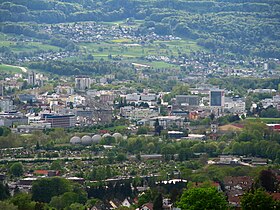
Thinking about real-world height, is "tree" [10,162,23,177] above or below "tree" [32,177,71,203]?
below

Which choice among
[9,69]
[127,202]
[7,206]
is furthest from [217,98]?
[7,206]

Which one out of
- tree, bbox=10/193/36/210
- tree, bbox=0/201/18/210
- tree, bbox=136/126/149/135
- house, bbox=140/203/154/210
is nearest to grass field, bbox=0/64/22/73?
tree, bbox=136/126/149/135

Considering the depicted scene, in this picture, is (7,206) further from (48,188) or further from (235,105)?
(235,105)

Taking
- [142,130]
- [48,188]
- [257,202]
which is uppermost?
[257,202]

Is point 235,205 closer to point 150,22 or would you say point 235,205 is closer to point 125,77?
point 125,77

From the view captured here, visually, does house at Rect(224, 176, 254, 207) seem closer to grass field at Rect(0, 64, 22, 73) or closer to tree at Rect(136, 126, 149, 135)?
tree at Rect(136, 126, 149, 135)

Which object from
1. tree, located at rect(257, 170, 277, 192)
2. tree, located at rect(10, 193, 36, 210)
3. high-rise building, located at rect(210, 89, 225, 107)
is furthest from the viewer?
high-rise building, located at rect(210, 89, 225, 107)
